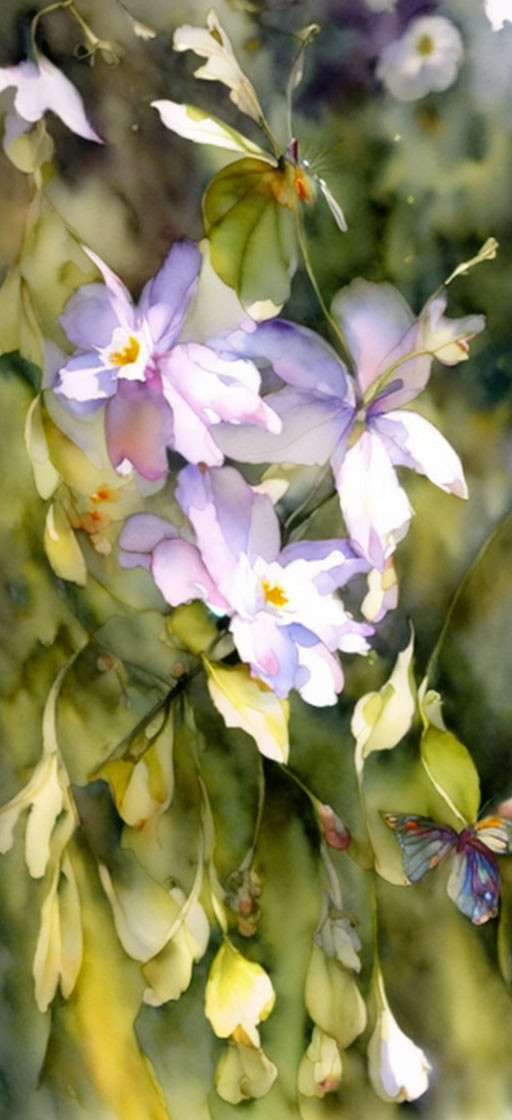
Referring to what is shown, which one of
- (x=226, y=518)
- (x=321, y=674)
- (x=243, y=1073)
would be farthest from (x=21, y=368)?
(x=243, y=1073)

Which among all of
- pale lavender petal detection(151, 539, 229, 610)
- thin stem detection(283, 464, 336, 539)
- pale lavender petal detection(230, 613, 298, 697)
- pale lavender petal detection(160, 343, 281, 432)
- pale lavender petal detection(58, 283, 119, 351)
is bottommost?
pale lavender petal detection(230, 613, 298, 697)

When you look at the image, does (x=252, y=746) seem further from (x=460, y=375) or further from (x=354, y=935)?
(x=460, y=375)

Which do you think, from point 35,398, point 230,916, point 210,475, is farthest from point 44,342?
point 230,916

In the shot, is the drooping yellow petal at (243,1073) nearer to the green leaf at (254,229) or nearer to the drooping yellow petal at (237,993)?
the drooping yellow petal at (237,993)

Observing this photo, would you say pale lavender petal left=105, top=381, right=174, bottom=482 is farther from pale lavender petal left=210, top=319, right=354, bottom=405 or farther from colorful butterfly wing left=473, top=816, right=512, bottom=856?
colorful butterfly wing left=473, top=816, right=512, bottom=856

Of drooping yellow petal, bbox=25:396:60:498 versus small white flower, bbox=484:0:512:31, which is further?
drooping yellow petal, bbox=25:396:60:498

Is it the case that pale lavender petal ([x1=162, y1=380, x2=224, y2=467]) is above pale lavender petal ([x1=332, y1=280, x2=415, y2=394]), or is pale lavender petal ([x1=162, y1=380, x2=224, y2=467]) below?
below

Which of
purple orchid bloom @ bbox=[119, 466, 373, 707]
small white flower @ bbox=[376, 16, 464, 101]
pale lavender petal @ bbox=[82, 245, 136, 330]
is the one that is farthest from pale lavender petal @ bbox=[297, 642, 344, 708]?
small white flower @ bbox=[376, 16, 464, 101]
